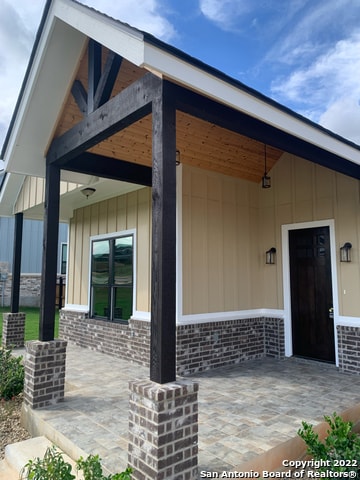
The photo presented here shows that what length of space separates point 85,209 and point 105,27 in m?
5.52

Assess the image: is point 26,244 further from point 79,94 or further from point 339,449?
point 339,449

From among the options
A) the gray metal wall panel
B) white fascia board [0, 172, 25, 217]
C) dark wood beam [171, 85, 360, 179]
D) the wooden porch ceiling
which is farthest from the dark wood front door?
the gray metal wall panel

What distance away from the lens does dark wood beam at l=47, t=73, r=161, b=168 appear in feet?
9.18

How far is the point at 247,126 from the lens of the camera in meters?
3.33

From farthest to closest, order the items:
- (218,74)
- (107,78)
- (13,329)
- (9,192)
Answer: (9,192)
(13,329)
(107,78)
(218,74)

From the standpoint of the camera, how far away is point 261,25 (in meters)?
8.85

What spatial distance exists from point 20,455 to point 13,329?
16.9ft

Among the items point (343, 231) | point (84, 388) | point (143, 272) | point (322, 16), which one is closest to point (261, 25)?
point (322, 16)

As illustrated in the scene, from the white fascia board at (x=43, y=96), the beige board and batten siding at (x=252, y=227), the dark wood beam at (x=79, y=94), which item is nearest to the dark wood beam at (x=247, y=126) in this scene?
the beige board and batten siding at (x=252, y=227)

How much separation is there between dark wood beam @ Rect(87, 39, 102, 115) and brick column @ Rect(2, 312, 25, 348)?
5736 millimetres

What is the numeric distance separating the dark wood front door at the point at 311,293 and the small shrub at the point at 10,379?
451 centimetres

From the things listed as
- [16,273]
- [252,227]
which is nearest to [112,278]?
[16,273]

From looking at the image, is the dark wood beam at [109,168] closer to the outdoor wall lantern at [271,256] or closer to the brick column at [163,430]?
the outdoor wall lantern at [271,256]

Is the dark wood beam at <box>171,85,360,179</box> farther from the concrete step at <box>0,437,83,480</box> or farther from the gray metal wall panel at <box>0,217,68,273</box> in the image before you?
the gray metal wall panel at <box>0,217,68,273</box>
